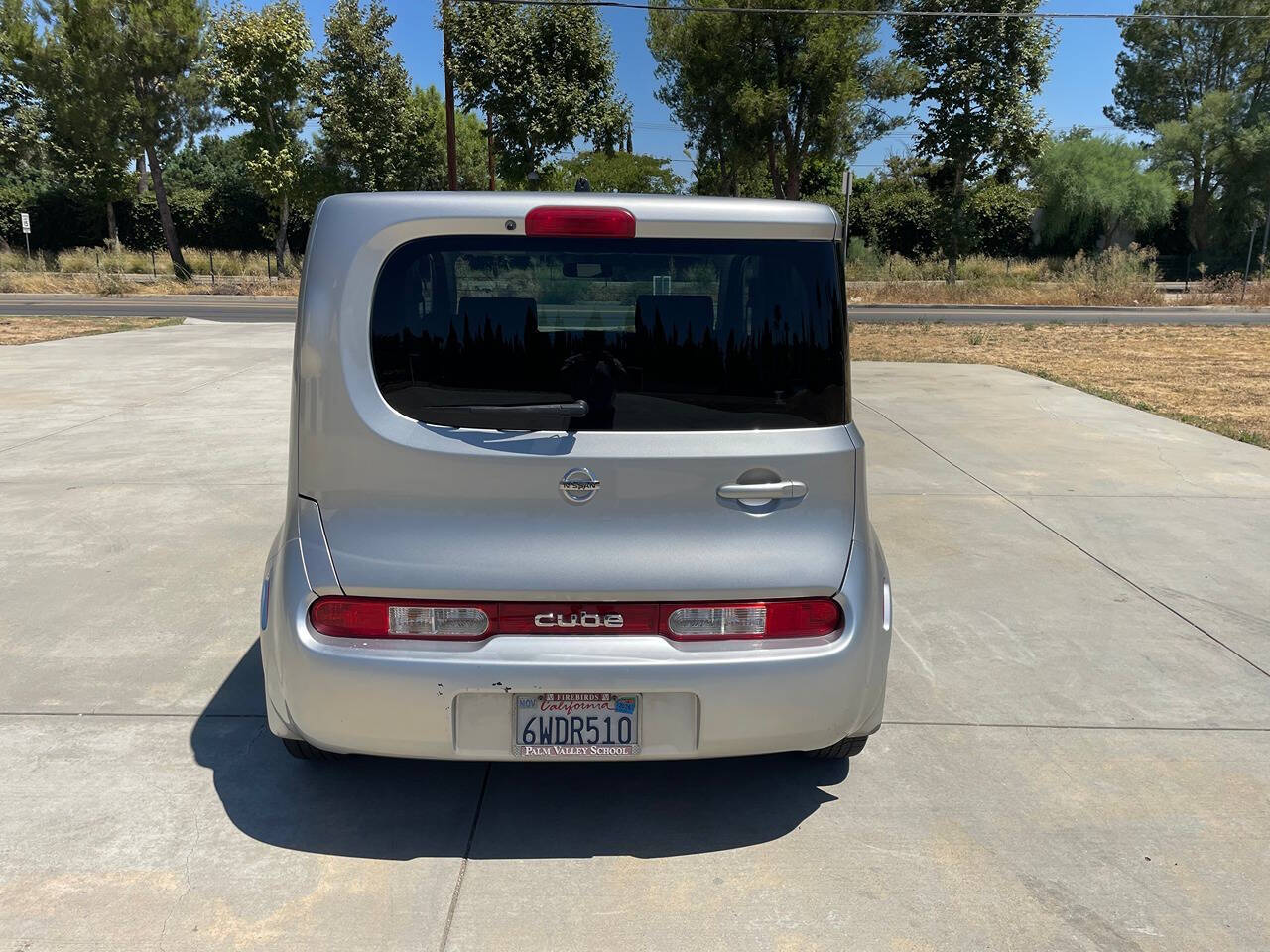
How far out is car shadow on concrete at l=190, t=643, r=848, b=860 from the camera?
117 inches

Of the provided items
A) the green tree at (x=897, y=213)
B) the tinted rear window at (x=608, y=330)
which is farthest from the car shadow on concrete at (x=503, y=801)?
the green tree at (x=897, y=213)

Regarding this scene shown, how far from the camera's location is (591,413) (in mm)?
2684

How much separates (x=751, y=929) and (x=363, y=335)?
191 centimetres

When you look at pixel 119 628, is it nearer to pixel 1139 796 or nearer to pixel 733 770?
pixel 733 770

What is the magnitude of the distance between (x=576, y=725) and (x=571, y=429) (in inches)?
32.8

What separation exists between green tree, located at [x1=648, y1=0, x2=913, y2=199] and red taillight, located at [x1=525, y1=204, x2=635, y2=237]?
30410mm

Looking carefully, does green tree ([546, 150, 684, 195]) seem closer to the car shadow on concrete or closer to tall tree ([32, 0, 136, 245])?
tall tree ([32, 0, 136, 245])

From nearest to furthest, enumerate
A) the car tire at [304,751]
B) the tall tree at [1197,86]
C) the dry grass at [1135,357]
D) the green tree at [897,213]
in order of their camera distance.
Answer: the car tire at [304,751], the dry grass at [1135,357], the green tree at [897,213], the tall tree at [1197,86]

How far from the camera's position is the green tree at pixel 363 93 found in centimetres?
3503

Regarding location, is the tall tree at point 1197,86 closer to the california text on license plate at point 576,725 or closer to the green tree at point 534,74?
the green tree at point 534,74

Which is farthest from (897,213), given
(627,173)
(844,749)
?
(844,749)

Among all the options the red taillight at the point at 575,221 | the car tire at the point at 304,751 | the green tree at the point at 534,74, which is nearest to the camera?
the red taillight at the point at 575,221

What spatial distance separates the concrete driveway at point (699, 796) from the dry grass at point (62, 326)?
13494mm

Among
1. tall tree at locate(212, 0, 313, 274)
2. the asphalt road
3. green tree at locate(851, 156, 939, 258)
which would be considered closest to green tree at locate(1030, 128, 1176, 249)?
green tree at locate(851, 156, 939, 258)
